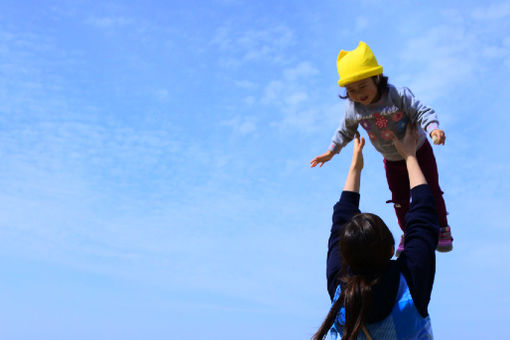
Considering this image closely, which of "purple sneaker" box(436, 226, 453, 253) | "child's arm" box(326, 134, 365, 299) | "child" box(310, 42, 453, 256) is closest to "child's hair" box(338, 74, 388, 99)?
"child" box(310, 42, 453, 256)

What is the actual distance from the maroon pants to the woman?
237 centimetres

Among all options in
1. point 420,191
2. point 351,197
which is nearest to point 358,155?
point 351,197

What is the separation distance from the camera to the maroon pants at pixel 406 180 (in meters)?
5.77

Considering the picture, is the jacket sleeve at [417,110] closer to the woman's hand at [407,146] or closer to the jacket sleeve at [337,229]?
the woman's hand at [407,146]

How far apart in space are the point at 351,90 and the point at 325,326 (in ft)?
8.96

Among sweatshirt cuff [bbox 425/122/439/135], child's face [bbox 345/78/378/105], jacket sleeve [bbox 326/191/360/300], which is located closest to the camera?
Result: jacket sleeve [bbox 326/191/360/300]

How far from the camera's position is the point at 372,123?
5.66 meters

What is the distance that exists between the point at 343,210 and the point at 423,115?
5.99 ft

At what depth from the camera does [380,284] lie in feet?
10.7

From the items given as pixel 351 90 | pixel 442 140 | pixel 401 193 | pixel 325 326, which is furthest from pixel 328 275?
pixel 401 193

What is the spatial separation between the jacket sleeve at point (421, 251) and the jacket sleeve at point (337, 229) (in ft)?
1.45

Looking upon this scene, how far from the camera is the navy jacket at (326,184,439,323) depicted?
3238 millimetres

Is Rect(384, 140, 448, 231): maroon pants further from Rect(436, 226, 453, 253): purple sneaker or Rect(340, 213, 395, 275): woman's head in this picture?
Rect(340, 213, 395, 275): woman's head

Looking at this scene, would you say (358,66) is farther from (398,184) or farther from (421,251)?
(421,251)
